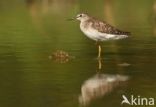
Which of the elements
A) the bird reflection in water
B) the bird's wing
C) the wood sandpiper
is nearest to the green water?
the bird reflection in water

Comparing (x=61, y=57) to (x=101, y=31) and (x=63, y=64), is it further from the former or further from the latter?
(x=101, y=31)

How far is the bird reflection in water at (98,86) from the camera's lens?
14008 mm

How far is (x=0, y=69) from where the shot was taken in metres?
17.5

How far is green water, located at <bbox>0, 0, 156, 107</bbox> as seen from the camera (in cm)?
1414

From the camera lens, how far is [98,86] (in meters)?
15.2

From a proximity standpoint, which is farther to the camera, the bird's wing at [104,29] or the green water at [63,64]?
the bird's wing at [104,29]

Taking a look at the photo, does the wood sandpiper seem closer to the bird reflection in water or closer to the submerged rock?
the submerged rock

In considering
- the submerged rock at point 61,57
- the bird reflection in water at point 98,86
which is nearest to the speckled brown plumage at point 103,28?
the submerged rock at point 61,57

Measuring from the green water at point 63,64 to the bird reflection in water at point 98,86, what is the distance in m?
0.12

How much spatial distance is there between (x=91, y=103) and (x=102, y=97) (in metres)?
0.60

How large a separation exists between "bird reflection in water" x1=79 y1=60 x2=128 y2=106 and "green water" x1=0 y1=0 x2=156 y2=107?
117 millimetres

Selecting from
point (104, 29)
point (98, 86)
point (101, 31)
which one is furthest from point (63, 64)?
point (98, 86)

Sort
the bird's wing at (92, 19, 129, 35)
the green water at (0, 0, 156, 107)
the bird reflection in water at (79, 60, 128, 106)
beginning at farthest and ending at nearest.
Answer: the bird's wing at (92, 19, 129, 35)
the green water at (0, 0, 156, 107)
the bird reflection in water at (79, 60, 128, 106)

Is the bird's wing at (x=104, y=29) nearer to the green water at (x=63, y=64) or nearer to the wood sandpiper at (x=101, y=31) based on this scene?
the wood sandpiper at (x=101, y=31)
